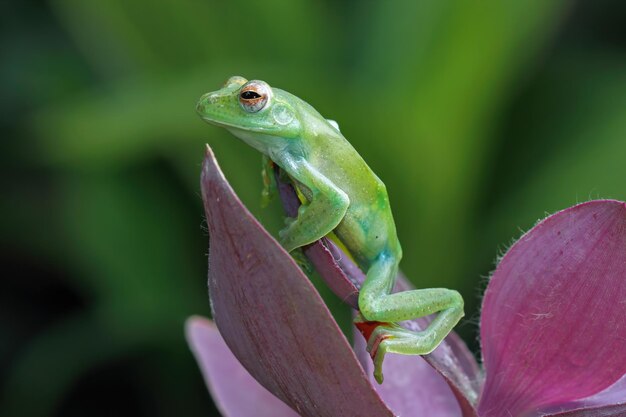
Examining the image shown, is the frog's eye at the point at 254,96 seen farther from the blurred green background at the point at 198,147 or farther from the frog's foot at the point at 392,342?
the blurred green background at the point at 198,147

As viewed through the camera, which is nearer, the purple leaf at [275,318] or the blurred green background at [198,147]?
the purple leaf at [275,318]

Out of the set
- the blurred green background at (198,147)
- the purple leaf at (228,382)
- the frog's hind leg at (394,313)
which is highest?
the frog's hind leg at (394,313)

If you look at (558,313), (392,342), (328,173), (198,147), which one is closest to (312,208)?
(328,173)

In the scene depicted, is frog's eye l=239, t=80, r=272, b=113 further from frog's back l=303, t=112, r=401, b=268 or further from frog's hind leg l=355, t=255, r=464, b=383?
frog's hind leg l=355, t=255, r=464, b=383

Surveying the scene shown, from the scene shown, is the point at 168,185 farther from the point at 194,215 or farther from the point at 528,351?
the point at 528,351

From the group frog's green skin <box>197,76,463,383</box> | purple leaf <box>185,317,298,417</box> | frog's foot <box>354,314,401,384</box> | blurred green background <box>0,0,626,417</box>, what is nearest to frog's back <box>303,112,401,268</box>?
frog's green skin <box>197,76,463,383</box>

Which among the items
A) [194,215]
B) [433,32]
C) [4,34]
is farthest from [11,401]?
[433,32]

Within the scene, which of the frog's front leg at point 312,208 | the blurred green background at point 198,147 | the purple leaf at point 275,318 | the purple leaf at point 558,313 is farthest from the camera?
the blurred green background at point 198,147

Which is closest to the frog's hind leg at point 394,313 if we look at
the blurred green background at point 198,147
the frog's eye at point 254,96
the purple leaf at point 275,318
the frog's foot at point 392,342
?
the frog's foot at point 392,342
